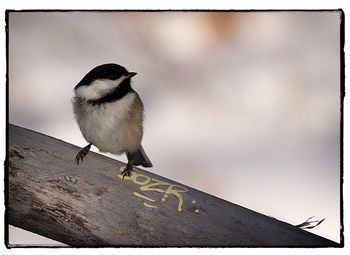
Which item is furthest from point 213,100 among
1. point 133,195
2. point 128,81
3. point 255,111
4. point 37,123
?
point 37,123

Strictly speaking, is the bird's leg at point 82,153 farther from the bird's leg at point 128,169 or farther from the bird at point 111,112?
the bird's leg at point 128,169

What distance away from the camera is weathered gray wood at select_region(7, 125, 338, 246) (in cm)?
129

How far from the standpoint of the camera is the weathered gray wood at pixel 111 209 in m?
1.29

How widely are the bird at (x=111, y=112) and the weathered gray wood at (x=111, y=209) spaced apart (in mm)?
73

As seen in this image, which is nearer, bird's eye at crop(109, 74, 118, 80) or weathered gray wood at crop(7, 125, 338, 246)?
weathered gray wood at crop(7, 125, 338, 246)

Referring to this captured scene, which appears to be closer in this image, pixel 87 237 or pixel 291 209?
pixel 87 237

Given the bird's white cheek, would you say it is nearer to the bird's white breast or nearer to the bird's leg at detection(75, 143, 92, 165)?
the bird's white breast

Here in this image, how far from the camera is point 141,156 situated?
1408 millimetres

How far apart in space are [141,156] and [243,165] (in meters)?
0.28

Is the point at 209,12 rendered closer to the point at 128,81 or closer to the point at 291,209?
the point at 128,81

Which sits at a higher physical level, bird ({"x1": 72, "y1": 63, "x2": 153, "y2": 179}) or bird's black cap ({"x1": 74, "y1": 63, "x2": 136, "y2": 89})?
bird's black cap ({"x1": 74, "y1": 63, "x2": 136, "y2": 89})

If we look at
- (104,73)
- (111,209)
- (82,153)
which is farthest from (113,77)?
(111,209)

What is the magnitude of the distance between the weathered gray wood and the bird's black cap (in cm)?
20

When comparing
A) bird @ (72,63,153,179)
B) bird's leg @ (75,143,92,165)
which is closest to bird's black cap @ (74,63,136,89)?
bird @ (72,63,153,179)
